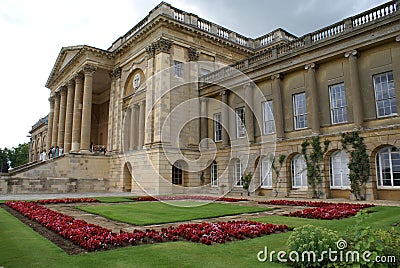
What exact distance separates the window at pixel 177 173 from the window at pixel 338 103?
14561 mm

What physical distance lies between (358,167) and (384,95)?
452cm

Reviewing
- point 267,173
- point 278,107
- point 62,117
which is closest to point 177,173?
point 267,173

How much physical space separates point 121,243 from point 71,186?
2727 cm

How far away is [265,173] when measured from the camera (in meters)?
23.8

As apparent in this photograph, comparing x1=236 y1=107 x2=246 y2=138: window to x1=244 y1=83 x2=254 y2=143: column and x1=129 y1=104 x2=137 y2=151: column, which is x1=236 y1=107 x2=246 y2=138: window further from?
x1=129 y1=104 x2=137 y2=151: column

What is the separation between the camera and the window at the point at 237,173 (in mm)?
26031

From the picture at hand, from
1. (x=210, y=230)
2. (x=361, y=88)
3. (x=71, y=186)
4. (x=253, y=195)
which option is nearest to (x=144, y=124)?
(x=71, y=186)

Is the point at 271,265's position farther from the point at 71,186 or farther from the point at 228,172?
the point at 71,186

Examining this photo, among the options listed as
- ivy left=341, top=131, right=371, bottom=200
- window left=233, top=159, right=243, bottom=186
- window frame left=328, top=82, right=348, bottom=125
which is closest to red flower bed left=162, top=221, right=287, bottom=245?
ivy left=341, top=131, right=371, bottom=200

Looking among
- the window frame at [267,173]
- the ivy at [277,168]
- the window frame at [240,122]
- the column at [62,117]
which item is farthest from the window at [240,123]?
the column at [62,117]

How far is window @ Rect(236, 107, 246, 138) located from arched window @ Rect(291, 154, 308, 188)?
5.48 meters

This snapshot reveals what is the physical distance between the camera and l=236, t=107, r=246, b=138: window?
87.0ft

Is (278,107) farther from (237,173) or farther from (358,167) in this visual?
(358,167)

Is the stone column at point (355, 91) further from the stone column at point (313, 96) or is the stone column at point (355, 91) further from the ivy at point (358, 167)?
the stone column at point (313, 96)
